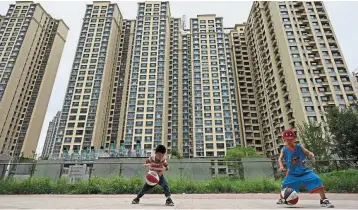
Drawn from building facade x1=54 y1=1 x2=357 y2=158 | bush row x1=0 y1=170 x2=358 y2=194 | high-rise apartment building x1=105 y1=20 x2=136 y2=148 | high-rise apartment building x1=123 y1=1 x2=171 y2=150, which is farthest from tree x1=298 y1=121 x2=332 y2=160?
high-rise apartment building x1=105 y1=20 x2=136 y2=148

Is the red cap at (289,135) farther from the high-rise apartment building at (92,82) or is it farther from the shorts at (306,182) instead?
the high-rise apartment building at (92,82)

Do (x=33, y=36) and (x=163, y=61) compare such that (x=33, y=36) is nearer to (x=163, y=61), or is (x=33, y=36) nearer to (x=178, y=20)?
(x=163, y=61)

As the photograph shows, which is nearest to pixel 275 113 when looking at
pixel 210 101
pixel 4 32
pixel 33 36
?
pixel 210 101

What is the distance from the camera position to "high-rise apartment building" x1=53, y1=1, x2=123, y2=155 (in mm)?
61844

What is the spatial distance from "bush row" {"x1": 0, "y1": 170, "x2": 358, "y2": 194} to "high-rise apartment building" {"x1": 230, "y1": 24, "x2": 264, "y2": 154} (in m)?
55.0

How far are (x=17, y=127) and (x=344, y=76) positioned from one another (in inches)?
3222

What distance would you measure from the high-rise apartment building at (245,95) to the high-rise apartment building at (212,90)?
1685 mm

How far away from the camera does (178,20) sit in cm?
8669

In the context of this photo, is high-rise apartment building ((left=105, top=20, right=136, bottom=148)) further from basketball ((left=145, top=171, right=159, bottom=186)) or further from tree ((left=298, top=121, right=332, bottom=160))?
basketball ((left=145, top=171, right=159, bottom=186))

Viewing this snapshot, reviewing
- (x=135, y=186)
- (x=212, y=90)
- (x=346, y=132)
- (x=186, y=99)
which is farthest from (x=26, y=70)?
(x=346, y=132)

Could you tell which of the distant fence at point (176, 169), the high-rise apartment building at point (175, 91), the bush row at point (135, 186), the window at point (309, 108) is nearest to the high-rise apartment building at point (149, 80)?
the high-rise apartment building at point (175, 91)

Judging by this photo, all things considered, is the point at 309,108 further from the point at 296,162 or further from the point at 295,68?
the point at 296,162

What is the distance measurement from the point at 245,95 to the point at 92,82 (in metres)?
44.7

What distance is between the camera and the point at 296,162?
4391 mm
